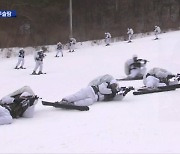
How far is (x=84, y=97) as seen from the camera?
10.4m

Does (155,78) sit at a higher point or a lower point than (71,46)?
lower

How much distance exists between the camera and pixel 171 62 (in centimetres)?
2358

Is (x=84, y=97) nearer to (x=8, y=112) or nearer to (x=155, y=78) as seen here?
(x=8, y=112)

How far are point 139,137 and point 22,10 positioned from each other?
139ft

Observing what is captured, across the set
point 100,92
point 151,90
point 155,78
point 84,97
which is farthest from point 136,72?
point 84,97

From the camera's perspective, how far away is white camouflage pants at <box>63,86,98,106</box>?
10.1 m

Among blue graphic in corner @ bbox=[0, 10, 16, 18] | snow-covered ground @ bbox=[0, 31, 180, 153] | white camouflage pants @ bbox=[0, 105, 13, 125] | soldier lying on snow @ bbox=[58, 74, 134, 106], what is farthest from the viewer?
blue graphic in corner @ bbox=[0, 10, 16, 18]

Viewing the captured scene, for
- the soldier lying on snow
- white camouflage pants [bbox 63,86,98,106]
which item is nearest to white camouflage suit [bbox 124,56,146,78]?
the soldier lying on snow

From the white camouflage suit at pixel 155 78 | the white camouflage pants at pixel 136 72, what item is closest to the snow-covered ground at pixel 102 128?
the white camouflage suit at pixel 155 78

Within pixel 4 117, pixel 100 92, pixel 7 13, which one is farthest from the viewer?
pixel 7 13

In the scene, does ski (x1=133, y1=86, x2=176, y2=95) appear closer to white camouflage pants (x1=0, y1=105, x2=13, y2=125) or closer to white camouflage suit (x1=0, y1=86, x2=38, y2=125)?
white camouflage suit (x1=0, y1=86, x2=38, y2=125)

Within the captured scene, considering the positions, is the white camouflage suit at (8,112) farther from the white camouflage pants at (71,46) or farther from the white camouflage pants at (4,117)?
the white camouflage pants at (71,46)

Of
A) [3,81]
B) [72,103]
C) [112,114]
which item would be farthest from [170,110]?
[3,81]

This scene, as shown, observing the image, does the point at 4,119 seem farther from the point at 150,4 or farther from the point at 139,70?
the point at 150,4
